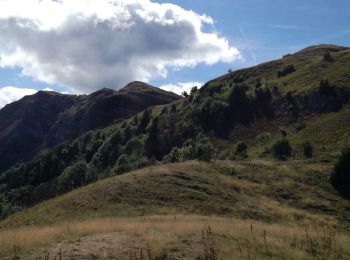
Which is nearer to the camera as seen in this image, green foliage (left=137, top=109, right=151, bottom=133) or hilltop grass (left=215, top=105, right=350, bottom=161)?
hilltop grass (left=215, top=105, right=350, bottom=161)

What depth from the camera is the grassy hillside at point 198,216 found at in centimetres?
1775

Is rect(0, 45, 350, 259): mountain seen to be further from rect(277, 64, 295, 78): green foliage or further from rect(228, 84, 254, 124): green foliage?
rect(277, 64, 295, 78): green foliage

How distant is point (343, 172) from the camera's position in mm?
45219

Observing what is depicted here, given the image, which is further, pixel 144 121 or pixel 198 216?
pixel 144 121

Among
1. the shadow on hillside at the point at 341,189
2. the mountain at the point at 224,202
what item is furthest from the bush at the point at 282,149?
the shadow on hillside at the point at 341,189

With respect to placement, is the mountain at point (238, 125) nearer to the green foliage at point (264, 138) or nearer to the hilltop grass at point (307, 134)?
the hilltop grass at point (307, 134)

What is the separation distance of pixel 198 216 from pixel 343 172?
72.7 feet

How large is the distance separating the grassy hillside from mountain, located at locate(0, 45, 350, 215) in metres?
36.9

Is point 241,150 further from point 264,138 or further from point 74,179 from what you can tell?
point 74,179

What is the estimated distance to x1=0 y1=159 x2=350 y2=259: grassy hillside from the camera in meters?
17.8

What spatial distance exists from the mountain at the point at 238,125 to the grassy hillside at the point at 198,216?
36866 millimetres

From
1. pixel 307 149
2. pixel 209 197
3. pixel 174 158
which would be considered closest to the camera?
pixel 209 197

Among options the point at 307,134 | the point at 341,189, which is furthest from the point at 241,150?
the point at 341,189

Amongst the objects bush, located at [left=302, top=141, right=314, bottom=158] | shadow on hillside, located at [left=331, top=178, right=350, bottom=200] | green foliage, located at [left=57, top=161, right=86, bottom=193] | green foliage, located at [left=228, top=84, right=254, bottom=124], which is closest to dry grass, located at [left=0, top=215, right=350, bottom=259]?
shadow on hillside, located at [left=331, top=178, right=350, bottom=200]
